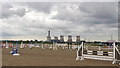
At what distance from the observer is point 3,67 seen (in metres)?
10.7

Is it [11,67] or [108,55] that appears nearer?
[11,67]

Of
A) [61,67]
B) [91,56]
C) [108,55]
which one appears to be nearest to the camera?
[61,67]

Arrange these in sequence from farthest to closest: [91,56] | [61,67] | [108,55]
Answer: [91,56], [108,55], [61,67]

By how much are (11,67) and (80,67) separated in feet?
14.4

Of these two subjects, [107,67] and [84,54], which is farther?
[84,54]

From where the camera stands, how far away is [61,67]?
35.0ft

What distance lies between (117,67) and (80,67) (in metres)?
2.52

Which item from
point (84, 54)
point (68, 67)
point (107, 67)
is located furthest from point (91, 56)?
point (68, 67)

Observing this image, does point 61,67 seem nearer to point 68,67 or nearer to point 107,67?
point 68,67

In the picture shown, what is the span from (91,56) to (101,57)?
106 cm

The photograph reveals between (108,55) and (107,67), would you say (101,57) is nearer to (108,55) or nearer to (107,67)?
(108,55)

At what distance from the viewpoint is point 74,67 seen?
10750 millimetres

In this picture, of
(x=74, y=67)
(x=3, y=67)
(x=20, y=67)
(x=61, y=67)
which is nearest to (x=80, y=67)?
(x=74, y=67)

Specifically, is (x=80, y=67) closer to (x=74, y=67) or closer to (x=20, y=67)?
(x=74, y=67)
